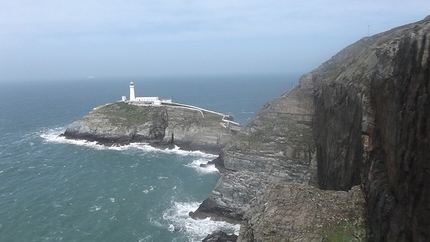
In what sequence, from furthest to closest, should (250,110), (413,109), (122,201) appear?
1. (250,110)
2. (122,201)
3. (413,109)

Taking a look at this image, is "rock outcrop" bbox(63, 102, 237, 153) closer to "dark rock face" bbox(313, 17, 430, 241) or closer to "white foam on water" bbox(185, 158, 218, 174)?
"white foam on water" bbox(185, 158, 218, 174)

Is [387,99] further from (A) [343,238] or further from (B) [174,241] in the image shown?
(B) [174,241]

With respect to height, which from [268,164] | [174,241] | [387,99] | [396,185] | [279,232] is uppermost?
[387,99]

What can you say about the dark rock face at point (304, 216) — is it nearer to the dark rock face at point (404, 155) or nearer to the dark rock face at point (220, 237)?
the dark rock face at point (404, 155)

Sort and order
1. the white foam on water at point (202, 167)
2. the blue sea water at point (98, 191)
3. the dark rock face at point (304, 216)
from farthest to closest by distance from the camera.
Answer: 1. the white foam on water at point (202, 167)
2. the blue sea water at point (98, 191)
3. the dark rock face at point (304, 216)

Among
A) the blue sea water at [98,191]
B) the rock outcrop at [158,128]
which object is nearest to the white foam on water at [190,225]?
the blue sea water at [98,191]

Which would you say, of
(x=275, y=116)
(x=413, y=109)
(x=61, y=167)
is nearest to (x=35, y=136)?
(x=61, y=167)

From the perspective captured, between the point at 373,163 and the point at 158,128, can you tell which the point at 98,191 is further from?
the point at 373,163
